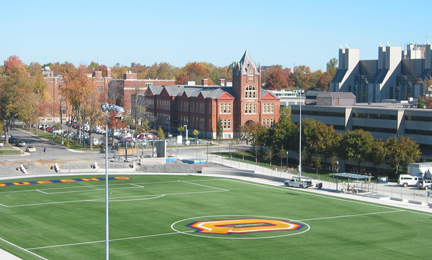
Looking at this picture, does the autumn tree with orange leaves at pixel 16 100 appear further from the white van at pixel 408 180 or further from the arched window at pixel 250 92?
the white van at pixel 408 180

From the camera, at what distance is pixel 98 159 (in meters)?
89.5

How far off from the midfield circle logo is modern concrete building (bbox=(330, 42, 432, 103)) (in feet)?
271

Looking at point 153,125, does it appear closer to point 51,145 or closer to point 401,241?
point 51,145

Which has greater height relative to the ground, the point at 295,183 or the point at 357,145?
the point at 357,145

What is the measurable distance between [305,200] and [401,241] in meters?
17.4

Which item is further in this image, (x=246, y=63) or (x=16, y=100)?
(x=246, y=63)

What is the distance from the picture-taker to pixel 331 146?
275ft

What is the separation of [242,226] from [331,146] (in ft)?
134

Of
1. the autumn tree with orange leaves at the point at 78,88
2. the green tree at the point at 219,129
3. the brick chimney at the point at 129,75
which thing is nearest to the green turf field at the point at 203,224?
the autumn tree with orange leaves at the point at 78,88

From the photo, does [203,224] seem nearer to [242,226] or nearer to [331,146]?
→ [242,226]

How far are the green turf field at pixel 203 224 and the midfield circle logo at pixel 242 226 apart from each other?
79 mm

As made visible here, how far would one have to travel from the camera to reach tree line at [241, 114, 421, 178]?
76688 mm

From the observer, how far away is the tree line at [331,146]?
3019 inches

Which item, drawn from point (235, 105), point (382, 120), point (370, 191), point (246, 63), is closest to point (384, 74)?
point (246, 63)
